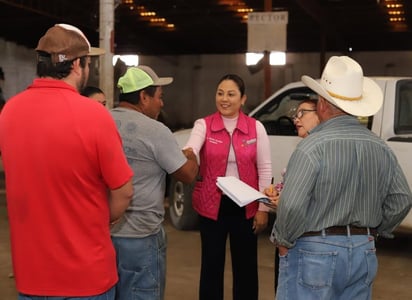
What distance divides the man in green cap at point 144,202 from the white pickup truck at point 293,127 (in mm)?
3530

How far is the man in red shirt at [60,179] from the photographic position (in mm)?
2223

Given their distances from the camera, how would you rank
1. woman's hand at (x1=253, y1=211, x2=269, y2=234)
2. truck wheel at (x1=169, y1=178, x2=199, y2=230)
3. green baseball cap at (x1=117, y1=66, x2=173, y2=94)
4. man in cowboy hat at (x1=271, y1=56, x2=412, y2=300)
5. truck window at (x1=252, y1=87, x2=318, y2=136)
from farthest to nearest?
truck wheel at (x1=169, y1=178, x2=199, y2=230) < truck window at (x1=252, y1=87, x2=318, y2=136) < woman's hand at (x1=253, y1=211, x2=269, y2=234) < green baseball cap at (x1=117, y1=66, x2=173, y2=94) < man in cowboy hat at (x1=271, y1=56, x2=412, y2=300)

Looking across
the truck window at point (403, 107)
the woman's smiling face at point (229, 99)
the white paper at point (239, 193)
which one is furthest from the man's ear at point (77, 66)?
the truck window at point (403, 107)

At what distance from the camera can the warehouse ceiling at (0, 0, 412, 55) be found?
1936 cm

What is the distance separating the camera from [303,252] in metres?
2.72

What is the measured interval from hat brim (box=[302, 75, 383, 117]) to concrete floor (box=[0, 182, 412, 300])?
2705mm

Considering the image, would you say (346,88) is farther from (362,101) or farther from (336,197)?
(336,197)

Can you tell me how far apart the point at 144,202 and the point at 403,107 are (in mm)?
4284

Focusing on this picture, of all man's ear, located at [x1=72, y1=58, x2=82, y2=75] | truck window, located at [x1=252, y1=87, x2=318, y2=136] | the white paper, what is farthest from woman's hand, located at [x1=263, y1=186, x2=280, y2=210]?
truck window, located at [x1=252, y1=87, x2=318, y2=136]

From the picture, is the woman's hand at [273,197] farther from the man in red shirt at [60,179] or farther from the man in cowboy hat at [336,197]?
the man in red shirt at [60,179]

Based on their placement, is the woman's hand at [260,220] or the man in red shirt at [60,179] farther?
the woman's hand at [260,220]

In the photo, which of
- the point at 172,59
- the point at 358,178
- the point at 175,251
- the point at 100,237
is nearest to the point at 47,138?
the point at 100,237

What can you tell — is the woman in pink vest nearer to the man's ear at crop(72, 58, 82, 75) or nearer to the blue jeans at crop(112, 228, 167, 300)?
the blue jeans at crop(112, 228, 167, 300)

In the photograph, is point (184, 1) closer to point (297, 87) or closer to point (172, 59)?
point (172, 59)
